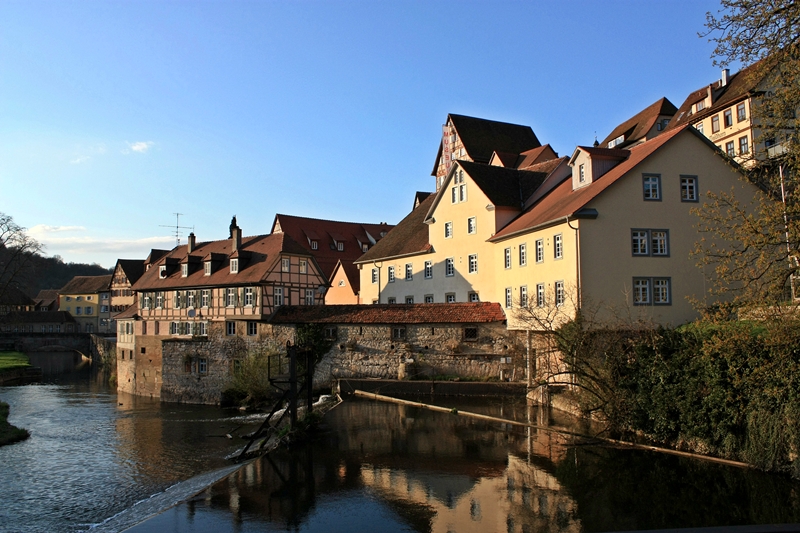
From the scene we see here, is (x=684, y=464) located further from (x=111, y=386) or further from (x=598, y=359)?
(x=111, y=386)

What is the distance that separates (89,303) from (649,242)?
79.4 metres

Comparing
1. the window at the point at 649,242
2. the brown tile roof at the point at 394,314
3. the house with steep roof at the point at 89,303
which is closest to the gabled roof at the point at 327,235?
the brown tile roof at the point at 394,314

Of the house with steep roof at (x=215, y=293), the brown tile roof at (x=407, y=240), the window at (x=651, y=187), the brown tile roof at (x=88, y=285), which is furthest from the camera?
the brown tile roof at (x=88, y=285)

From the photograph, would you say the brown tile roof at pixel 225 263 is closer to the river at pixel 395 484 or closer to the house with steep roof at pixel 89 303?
the river at pixel 395 484

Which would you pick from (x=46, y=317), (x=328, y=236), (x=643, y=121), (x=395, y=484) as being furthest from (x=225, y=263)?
(x=46, y=317)

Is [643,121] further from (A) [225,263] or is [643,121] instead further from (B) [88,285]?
(B) [88,285]

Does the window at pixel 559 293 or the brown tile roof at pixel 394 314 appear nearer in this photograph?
the window at pixel 559 293

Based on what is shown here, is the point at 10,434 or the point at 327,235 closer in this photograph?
the point at 10,434

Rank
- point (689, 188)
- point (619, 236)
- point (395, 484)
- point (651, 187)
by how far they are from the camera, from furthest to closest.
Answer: point (689, 188)
point (651, 187)
point (619, 236)
point (395, 484)

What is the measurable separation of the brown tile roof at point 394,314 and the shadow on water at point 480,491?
1098cm

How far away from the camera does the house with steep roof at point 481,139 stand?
47.3m

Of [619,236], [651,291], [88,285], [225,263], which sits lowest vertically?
[651,291]

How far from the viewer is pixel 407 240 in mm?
35906

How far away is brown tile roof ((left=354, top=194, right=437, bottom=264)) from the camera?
1359 inches
